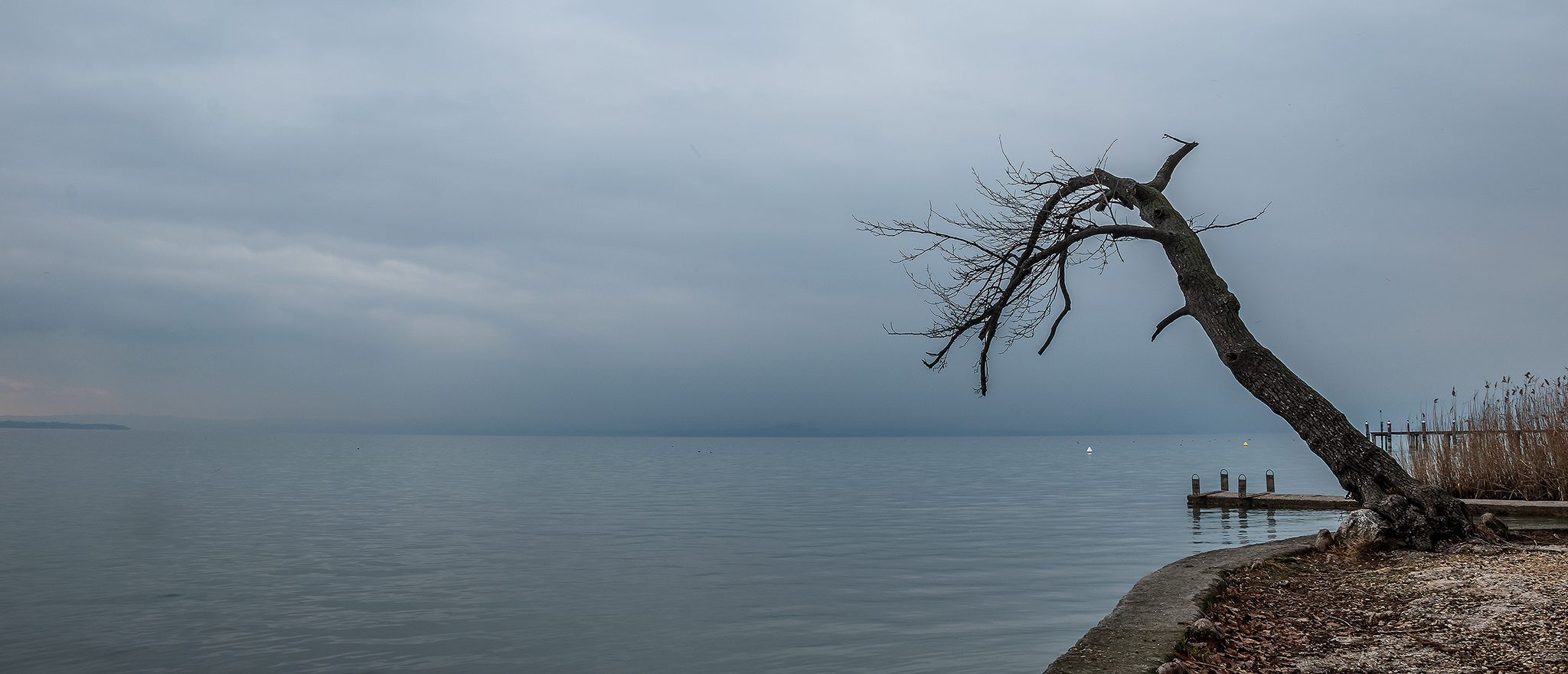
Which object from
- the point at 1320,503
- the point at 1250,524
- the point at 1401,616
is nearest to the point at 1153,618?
the point at 1401,616

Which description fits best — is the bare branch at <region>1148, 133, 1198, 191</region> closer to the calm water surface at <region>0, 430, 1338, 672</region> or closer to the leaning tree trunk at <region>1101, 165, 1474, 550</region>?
the leaning tree trunk at <region>1101, 165, 1474, 550</region>

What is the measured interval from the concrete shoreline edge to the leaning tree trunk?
1023 millimetres

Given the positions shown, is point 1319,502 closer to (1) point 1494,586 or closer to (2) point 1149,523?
(2) point 1149,523

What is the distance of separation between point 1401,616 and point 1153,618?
172 cm

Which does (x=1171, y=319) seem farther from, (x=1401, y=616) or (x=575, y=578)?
→ (x=575, y=578)

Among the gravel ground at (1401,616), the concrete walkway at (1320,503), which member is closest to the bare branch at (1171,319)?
the gravel ground at (1401,616)

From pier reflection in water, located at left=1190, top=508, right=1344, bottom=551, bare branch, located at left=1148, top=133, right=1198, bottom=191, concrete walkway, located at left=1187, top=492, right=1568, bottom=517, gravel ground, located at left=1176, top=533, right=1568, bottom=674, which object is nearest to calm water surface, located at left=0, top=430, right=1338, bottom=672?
pier reflection in water, located at left=1190, top=508, right=1344, bottom=551

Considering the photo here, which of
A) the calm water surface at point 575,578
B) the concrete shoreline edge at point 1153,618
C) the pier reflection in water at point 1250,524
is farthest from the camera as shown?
the pier reflection in water at point 1250,524

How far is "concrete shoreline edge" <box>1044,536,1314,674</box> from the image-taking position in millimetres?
5730

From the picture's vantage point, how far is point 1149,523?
76.8 feet

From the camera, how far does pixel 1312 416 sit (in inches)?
411

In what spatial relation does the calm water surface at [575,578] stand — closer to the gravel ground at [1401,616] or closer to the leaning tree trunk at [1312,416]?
the gravel ground at [1401,616]

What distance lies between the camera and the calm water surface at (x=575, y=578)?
33.0ft

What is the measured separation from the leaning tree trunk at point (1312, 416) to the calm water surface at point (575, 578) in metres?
3.39
